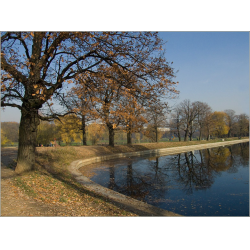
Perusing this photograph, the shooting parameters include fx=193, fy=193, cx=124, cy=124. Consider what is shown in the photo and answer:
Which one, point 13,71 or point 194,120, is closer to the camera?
point 13,71

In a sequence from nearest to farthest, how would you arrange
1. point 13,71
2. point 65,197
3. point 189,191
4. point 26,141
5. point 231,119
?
1. point 65,197
2. point 13,71
3. point 26,141
4. point 189,191
5. point 231,119

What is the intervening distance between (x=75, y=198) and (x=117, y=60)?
5793mm

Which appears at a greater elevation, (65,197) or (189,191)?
(65,197)

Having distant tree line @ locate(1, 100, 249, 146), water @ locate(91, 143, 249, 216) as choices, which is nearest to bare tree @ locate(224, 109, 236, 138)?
distant tree line @ locate(1, 100, 249, 146)

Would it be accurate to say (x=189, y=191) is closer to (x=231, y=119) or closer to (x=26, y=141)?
(x=26, y=141)

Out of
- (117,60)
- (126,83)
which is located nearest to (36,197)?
(126,83)

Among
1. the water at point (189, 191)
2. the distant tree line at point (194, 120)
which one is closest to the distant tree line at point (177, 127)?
the distant tree line at point (194, 120)

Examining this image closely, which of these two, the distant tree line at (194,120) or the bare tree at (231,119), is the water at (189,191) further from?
the bare tree at (231,119)

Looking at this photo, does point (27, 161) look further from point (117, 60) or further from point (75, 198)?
point (117, 60)

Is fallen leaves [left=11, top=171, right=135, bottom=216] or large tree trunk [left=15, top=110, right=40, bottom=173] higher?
large tree trunk [left=15, top=110, right=40, bottom=173]

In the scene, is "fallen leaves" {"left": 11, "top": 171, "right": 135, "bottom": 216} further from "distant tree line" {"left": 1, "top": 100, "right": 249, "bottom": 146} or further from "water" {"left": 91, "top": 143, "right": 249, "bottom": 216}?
"distant tree line" {"left": 1, "top": 100, "right": 249, "bottom": 146}

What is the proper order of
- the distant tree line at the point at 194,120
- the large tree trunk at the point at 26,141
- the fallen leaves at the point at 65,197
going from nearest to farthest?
the fallen leaves at the point at 65,197 < the large tree trunk at the point at 26,141 < the distant tree line at the point at 194,120

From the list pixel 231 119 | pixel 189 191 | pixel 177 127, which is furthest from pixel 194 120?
pixel 189 191

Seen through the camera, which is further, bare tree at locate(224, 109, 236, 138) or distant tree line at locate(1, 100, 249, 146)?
bare tree at locate(224, 109, 236, 138)
